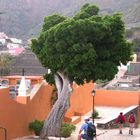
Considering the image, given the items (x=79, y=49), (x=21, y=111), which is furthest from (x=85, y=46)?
(x=21, y=111)

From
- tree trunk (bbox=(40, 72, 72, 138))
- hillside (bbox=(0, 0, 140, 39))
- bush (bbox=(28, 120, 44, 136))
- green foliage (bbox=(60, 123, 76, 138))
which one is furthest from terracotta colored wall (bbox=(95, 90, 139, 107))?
hillside (bbox=(0, 0, 140, 39))

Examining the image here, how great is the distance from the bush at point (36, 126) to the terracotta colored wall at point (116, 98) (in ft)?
38.3

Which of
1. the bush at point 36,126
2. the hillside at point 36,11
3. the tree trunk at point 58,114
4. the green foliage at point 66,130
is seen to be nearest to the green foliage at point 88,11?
the tree trunk at point 58,114

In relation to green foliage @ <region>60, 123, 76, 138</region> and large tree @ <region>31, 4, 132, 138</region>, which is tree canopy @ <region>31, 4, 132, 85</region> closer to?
large tree @ <region>31, 4, 132, 138</region>

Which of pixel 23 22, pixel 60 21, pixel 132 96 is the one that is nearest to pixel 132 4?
pixel 23 22

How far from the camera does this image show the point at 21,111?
19453 mm

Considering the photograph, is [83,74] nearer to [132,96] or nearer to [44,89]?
[44,89]

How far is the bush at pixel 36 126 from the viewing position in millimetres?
19734

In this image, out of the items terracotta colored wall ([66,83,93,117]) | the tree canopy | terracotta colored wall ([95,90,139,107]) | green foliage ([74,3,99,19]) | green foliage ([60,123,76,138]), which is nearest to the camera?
the tree canopy

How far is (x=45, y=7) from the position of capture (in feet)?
626

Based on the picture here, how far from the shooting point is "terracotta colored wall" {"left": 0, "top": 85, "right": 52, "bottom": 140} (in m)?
17.9

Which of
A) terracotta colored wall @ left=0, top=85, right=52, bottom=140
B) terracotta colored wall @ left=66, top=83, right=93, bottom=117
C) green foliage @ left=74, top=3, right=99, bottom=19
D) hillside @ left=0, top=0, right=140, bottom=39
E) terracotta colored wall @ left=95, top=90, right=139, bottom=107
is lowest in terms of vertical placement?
terracotta colored wall @ left=0, top=85, right=52, bottom=140

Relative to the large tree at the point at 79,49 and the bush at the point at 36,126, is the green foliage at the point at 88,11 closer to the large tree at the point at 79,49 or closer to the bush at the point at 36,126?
the large tree at the point at 79,49

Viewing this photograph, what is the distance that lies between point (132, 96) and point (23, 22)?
443ft
